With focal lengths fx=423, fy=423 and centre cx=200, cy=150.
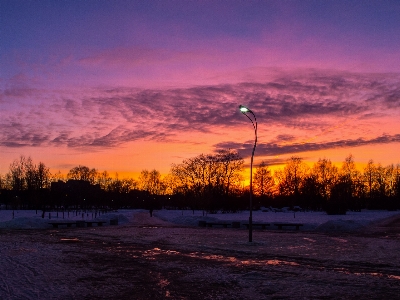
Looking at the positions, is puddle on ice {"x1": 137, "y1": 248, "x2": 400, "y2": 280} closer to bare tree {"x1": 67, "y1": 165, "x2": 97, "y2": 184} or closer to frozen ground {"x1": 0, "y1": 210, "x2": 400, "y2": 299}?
frozen ground {"x1": 0, "y1": 210, "x2": 400, "y2": 299}

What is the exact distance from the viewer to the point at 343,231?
36.7 metres

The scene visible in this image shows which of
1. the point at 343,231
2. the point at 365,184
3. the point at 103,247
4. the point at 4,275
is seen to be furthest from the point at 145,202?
the point at 4,275

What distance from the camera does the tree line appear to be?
9181 cm

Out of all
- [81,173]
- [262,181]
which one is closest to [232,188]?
[262,181]

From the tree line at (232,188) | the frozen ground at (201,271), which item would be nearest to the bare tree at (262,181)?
the tree line at (232,188)

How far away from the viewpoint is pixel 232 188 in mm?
99562

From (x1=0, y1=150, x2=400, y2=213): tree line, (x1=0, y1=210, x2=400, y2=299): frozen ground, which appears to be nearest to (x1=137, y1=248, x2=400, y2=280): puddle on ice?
(x1=0, y1=210, x2=400, y2=299): frozen ground

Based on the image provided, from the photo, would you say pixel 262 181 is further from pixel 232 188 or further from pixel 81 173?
pixel 81 173

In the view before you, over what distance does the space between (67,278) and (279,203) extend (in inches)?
4694

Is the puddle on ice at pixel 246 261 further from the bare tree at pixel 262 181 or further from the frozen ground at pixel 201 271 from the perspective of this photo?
the bare tree at pixel 262 181

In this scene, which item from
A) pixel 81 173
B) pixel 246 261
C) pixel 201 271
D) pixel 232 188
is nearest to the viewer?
pixel 201 271

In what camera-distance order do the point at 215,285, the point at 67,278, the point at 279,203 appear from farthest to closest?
1. the point at 279,203
2. the point at 67,278
3. the point at 215,285

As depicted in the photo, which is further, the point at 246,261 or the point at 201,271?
the point at 246,261

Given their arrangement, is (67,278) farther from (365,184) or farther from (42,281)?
(365,184)
